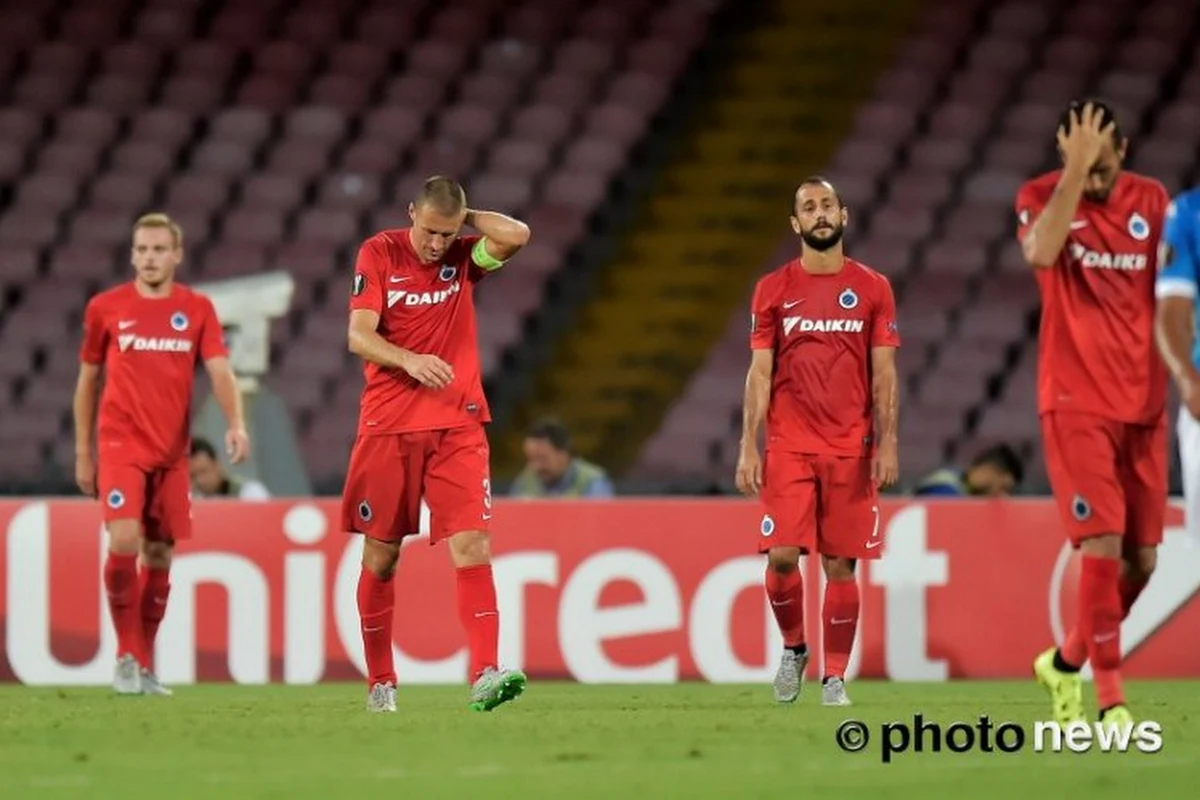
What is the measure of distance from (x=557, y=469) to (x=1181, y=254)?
7183 mm

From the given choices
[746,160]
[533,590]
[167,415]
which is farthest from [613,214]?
[167,415]

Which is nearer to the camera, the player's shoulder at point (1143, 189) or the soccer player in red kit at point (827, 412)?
the player's shoulder at point (1143, 189)

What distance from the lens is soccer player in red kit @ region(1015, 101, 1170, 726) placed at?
319 inches

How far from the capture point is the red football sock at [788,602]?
1059cm

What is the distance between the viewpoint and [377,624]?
32.2ft

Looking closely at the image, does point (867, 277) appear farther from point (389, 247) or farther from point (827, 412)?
point (389, 247)

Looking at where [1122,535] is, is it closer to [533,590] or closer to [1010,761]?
[1010,761]

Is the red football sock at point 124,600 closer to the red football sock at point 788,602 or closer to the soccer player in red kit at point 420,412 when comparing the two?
the soccer player in red kit at point 420,412

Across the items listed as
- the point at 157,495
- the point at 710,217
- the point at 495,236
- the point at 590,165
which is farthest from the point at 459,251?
the point at 710,217

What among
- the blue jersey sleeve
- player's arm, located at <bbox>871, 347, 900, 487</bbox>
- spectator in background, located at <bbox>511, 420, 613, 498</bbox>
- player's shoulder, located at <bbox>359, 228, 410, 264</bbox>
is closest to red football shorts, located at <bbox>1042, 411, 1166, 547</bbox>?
the blue jersey sleeve

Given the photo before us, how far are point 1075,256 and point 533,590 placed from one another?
17.5 ft

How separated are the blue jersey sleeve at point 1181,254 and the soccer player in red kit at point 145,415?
15.5ft

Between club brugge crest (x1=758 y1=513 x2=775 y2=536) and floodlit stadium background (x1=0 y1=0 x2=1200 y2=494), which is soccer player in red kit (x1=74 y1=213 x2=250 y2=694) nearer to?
club brugge crest (x1=758 y1=513 x2=775 y2=536)

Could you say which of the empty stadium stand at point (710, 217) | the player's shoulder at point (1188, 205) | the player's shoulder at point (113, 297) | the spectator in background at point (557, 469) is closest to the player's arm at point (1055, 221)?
the player's shoulder at point (1188, 205)
